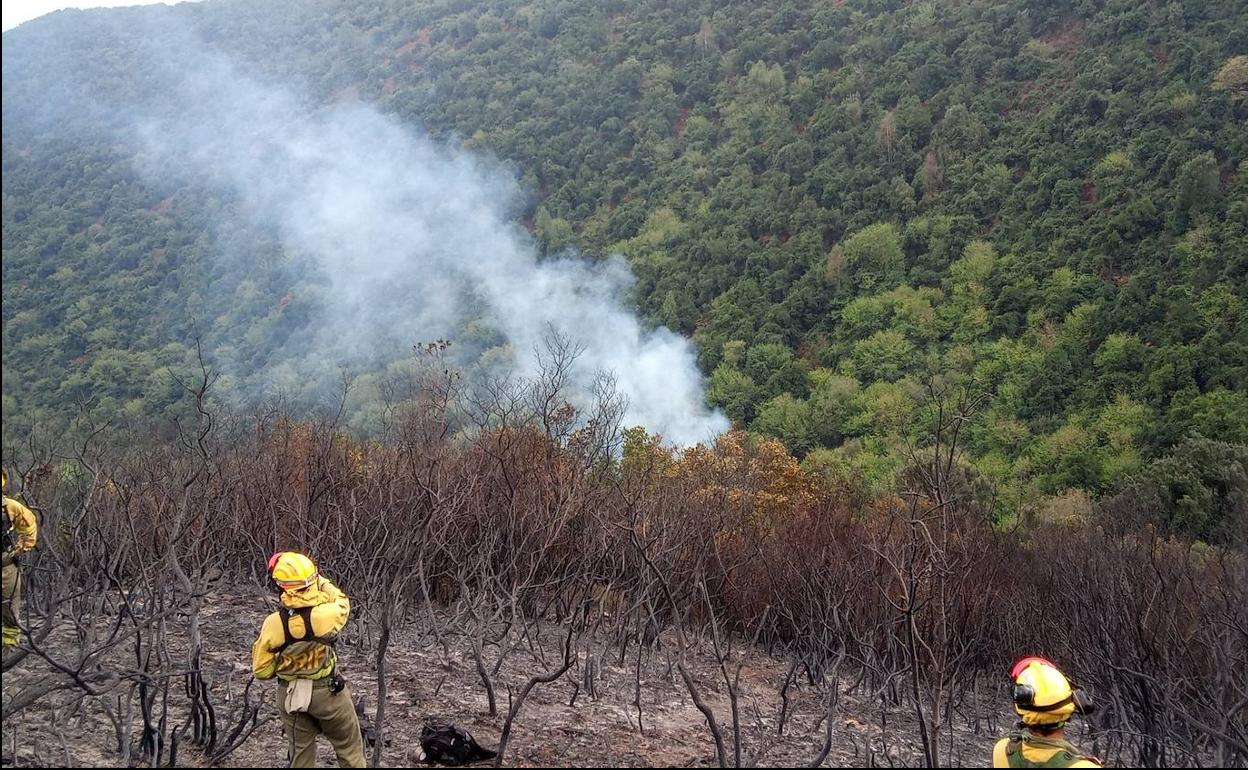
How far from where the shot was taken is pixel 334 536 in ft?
36.4

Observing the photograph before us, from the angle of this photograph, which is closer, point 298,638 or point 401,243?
point 298,638

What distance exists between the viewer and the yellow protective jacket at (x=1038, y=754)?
13.5 ft

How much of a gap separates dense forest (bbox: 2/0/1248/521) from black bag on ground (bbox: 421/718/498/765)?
11.8 feet

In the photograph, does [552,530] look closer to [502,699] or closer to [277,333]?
[502,699]

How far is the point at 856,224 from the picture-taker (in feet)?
147

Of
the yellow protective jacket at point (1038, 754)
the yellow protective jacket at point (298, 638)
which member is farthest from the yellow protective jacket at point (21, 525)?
the yellow protective jacket at point (1038, 754)

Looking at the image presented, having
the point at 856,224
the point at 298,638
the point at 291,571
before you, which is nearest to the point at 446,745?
the point at 298,638

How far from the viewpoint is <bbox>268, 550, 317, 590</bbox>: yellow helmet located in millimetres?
5059

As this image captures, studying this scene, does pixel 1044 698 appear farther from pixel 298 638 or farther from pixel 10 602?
pixel 10 602

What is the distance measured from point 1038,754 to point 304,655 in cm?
377

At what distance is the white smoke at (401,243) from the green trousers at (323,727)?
30.9 metres

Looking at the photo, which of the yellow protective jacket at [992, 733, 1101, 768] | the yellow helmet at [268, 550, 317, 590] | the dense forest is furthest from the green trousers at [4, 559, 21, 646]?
the yellow protective jacket at [992, 733, 1101, 768]

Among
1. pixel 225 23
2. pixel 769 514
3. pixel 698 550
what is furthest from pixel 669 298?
pixel 225 23

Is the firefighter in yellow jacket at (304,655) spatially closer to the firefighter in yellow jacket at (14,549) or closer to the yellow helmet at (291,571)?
the yellow helmet at (291,571)
